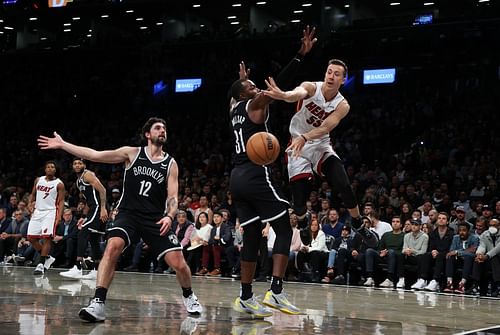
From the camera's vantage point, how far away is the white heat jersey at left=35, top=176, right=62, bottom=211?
11.5 metres

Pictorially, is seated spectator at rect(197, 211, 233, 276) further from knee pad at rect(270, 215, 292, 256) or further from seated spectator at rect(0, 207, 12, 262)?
knee pad at rect(270, 215, 292, 256)

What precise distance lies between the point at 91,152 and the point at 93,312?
1347 mm

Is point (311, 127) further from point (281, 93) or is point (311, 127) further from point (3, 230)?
point (3, 230)

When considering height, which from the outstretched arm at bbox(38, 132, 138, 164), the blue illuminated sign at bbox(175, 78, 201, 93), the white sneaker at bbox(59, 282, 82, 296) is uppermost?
the blue illuminated sign at bbox(175, 78, 201, 93)

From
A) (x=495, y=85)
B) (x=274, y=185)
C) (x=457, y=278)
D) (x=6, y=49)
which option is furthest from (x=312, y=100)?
(x=6, y=49)

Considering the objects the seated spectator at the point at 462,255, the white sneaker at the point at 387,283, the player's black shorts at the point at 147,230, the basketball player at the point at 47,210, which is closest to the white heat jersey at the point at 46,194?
the basketball player at the point at 47,210

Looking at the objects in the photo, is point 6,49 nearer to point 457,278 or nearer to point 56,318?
point 457,278

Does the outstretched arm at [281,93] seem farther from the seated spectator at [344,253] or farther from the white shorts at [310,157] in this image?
the seated spectator at [344,253]

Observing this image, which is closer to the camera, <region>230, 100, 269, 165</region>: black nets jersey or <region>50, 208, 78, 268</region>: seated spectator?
<region>230, 100, 269, 165</region>: black nets jersey

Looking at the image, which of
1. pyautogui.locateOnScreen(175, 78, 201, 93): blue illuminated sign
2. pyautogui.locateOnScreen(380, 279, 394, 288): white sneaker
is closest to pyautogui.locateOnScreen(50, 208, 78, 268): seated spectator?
pyautogui.locateOnScreen(380, 279, 394, 288): white sneaker

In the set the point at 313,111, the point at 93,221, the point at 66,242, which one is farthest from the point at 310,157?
the point at 66,242

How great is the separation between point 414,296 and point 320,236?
282cm

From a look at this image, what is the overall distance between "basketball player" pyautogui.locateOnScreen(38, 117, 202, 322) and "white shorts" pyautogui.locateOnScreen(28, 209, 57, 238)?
545 cm

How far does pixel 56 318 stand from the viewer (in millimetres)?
5770
